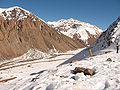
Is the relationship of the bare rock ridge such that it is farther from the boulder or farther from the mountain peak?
the boulder

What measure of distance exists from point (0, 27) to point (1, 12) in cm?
1500

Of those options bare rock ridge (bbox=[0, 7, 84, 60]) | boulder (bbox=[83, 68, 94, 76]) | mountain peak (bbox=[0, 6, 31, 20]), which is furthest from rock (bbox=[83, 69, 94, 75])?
mountain peak (bbox=[0, 6, 31, 20])

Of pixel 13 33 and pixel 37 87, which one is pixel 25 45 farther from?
pixel 37 87

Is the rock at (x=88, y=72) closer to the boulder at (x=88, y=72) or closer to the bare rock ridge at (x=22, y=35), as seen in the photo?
the boulder at (x=88, y=72)

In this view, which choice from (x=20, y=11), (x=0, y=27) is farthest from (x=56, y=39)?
(x=0, y=27)

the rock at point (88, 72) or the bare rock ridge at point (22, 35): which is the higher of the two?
the bare rock ridge at point (22, 35)

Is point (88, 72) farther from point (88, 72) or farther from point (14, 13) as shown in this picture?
point (14, 13)

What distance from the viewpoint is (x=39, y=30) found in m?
123

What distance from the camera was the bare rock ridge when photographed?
97444mm

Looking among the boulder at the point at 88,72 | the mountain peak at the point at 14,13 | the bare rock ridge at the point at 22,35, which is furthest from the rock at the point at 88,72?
the mountain peak at the point at 14,13

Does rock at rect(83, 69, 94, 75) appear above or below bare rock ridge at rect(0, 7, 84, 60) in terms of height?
below

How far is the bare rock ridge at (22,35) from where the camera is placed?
97.4m

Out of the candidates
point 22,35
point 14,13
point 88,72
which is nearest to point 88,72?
point 88,72

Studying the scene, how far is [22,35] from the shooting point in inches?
4326
